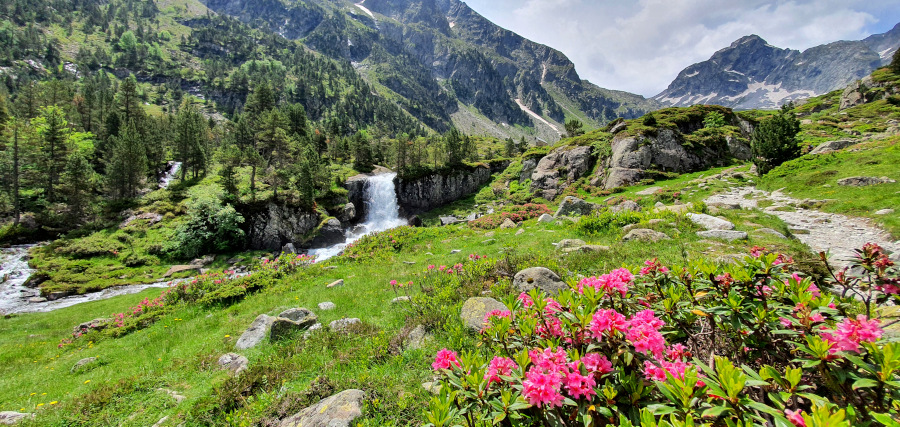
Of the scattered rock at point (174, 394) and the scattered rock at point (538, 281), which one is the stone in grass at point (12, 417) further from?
the scattered rock at point (538, 281)

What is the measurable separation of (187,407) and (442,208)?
50859 millimetres

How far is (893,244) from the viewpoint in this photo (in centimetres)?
945

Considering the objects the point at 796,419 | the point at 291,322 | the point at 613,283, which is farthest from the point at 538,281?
the point at 291,322

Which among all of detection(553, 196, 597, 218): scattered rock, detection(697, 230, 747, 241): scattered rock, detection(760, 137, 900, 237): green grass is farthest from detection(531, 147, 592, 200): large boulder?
detection(697, 230, 747, 241): scattered rock

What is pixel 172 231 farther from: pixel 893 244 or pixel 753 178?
pixel 753 178

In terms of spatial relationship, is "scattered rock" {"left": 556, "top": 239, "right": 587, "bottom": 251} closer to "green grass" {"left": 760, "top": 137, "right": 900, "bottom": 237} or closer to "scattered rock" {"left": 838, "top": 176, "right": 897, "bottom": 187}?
"green grass" {"left": 760, "top": 137, "right": 900, "bottom": 237}

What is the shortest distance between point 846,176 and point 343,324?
26510mm

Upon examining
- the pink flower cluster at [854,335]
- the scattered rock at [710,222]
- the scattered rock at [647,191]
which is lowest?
the scattered rock at [647,191]

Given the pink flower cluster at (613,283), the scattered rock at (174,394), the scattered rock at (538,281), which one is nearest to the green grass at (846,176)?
the scattered rock at (538,281)

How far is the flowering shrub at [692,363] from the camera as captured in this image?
1.72 meters

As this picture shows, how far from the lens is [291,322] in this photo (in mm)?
7844

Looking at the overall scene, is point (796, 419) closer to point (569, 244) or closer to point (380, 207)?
point (569, 244)

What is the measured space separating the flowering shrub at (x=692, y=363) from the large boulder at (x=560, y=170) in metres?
39.8

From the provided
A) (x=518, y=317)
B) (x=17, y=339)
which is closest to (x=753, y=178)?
(x=518, y=317)
